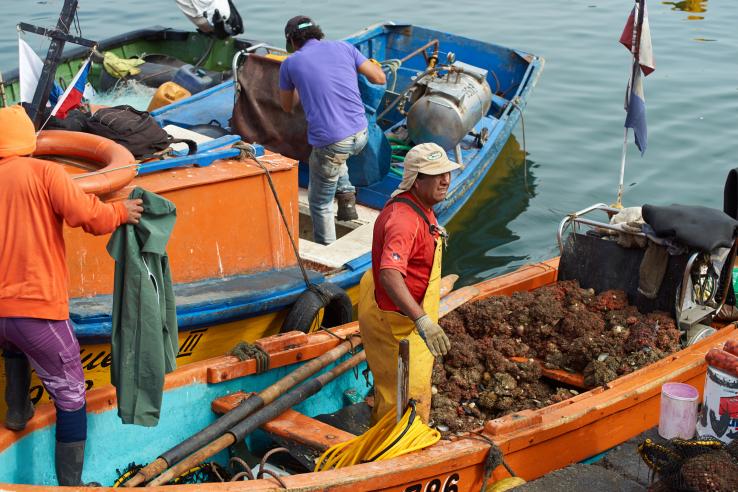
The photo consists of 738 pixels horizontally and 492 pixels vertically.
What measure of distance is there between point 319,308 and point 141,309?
2347mm

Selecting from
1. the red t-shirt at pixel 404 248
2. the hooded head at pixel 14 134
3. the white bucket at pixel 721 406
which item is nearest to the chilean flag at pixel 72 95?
the hooded head at pixel 14 134

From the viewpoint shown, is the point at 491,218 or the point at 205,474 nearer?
the point at 205,474

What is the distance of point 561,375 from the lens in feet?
20.1

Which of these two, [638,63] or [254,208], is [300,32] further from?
[638,63]

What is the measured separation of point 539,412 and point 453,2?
54.6 feet

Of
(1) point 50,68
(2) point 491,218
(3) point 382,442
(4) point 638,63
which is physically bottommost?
(2) point 491,218

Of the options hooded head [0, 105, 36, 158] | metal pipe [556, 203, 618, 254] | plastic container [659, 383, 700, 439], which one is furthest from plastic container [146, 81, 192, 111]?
plastic container [659, 383, 700, 439]

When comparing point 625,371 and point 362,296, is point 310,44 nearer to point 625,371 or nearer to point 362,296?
point 362,296

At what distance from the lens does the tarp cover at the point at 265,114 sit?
893 cm

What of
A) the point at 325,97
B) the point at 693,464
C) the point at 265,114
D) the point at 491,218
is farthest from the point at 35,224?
the point at 491,218

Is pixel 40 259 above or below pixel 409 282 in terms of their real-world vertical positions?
above

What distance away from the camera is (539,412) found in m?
5.34

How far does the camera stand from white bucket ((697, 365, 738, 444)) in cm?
478

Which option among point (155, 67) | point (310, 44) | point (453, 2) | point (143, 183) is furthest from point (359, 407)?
point (453, 2)
